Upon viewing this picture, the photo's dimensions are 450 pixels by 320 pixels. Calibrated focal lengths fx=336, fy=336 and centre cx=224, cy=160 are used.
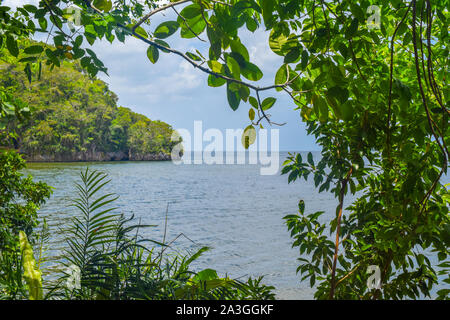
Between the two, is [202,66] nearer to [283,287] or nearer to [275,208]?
[283,287]

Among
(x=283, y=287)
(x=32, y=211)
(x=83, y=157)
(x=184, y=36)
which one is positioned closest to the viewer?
(x=184, y=36)

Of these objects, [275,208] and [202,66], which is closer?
[202,66]

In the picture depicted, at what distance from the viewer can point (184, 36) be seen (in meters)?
0.78

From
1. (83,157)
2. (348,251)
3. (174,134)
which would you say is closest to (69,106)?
(83,157)

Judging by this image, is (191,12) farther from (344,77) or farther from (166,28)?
(344,77)

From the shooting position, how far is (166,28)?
81 cm

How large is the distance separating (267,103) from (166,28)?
11.9 inches

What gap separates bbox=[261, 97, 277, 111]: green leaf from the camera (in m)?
0.80

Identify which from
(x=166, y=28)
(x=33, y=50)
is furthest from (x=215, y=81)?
(x=33, y=50)

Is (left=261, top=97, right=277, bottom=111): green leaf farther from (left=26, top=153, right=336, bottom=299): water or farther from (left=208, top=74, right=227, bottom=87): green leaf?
(left=26, top=153, right=336, bottom=299): water

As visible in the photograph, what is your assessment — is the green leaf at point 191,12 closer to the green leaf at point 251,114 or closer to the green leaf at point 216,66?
the green leaf at point 216,66

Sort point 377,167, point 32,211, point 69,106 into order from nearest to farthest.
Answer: point 377,167 < point 32,211 < point 69,106

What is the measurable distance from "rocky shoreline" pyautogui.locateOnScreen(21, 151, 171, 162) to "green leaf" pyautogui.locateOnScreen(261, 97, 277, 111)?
30.8 metres
